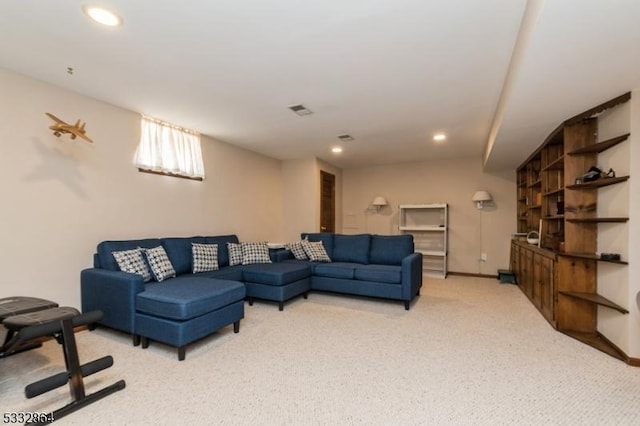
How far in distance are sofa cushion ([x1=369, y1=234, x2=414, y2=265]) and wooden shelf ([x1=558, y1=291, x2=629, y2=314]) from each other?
1.90 meters

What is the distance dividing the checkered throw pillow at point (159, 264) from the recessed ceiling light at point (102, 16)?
2184mm

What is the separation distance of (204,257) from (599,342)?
4.23 metres

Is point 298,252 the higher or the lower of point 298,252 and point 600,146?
the lower

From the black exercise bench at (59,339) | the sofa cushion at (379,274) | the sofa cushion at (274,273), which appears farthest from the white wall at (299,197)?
the black exercise bench at (59,339)

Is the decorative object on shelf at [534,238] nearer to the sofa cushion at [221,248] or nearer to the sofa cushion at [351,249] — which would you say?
the sofa cushion at [351,249]

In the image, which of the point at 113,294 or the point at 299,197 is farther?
the point at 299,197

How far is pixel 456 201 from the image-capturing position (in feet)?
20.5

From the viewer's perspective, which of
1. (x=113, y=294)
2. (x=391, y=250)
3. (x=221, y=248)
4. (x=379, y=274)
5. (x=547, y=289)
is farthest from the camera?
(x=391, y=250)

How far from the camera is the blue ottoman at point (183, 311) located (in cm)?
249

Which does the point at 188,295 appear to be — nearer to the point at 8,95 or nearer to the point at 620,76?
the point at 8,95

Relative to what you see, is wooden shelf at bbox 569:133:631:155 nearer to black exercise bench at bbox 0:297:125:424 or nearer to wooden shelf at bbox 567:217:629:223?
wooden shelf at bbox 567:217:629:223

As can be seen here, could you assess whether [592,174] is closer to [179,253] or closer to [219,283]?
[219,283]

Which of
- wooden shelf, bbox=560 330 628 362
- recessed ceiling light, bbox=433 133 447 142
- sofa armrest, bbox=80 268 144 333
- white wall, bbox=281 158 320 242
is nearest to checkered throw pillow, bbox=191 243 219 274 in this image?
sofa armrest, bbox=80 268 144 333

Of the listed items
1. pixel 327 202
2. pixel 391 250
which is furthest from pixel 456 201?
pixel 327 202
